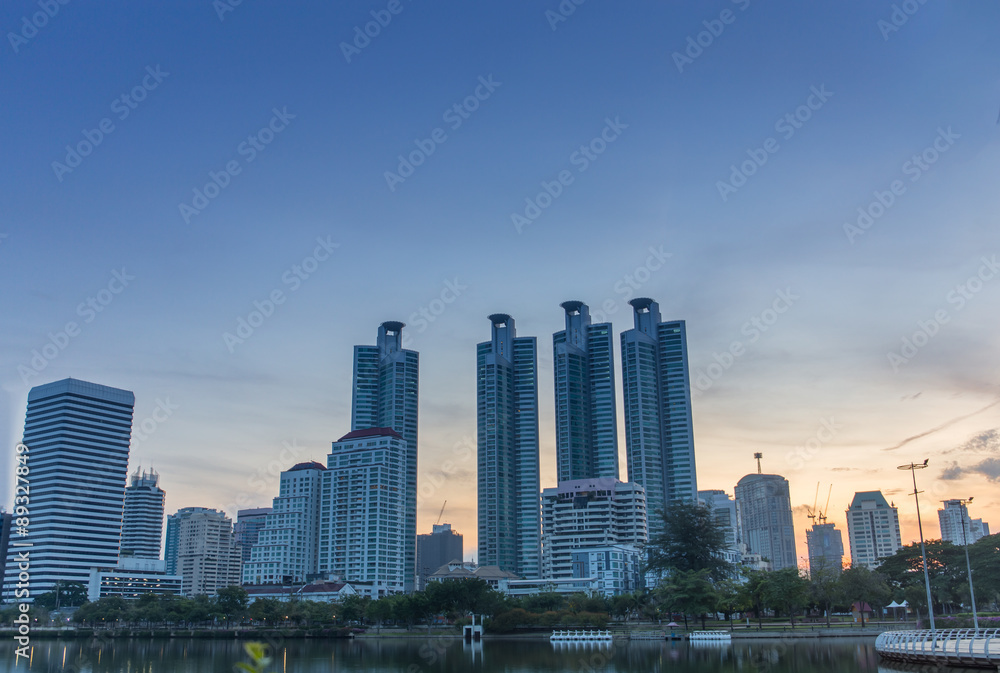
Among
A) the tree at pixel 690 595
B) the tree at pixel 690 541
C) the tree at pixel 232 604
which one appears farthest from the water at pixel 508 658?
the tree at pixel 232 604

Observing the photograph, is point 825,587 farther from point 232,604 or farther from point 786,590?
point 232,604

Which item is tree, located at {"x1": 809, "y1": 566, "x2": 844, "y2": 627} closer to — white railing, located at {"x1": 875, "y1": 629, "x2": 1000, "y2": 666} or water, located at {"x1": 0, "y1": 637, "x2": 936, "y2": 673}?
water, located at {"x1": 0, "y1": 637, "x2": 936, "y2": 673}

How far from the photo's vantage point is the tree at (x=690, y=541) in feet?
423

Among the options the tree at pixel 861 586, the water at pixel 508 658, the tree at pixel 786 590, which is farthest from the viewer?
the tree at pixel 861 586

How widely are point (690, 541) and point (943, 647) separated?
83774mm

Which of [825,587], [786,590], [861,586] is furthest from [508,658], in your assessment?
[861,586]

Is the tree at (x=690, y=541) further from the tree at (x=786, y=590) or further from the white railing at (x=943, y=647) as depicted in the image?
the white railing at (x=943, y=647)

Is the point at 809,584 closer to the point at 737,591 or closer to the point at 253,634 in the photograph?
the point at 737,591

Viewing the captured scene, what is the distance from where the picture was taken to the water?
6278 cm

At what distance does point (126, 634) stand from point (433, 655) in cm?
9286

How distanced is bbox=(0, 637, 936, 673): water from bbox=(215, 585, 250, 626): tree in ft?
143

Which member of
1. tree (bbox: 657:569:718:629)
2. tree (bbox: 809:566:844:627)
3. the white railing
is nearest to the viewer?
the white railing

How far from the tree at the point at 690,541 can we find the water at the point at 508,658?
30.7 metres

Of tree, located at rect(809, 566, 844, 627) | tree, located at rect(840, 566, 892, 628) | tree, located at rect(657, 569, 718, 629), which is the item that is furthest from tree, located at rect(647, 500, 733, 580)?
tree, located at rect(840, 566, 892, 628)
